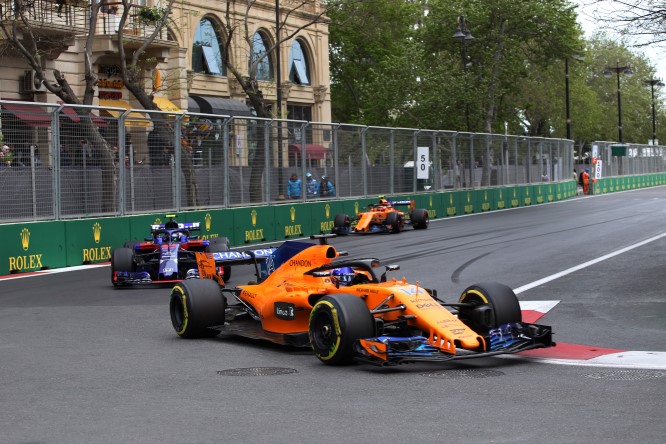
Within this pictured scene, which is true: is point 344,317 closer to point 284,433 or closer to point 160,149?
point 284,433

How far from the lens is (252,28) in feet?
167

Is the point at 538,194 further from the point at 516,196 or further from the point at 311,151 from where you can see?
the point at 311,151

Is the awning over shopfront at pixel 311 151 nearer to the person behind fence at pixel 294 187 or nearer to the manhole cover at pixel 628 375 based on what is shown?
the person behind fence at pixel 294 187

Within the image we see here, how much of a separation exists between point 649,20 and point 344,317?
11.1m

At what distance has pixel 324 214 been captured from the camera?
1137 inches

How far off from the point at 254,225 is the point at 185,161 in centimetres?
281

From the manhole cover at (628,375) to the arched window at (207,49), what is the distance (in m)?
41.1

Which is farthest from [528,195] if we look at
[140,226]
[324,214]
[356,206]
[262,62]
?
[140,226]

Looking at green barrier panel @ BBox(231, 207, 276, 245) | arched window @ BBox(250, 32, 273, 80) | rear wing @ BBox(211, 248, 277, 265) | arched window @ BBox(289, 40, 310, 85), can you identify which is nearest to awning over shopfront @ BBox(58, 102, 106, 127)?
green barrier panel @ BBox(231, 207, 276, 245)

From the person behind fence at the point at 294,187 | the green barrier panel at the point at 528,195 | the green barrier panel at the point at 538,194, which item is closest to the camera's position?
the person behind fence at the point at 294,187

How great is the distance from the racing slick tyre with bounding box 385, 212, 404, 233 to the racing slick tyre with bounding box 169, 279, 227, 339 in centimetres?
1670

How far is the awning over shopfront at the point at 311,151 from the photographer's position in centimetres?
2767

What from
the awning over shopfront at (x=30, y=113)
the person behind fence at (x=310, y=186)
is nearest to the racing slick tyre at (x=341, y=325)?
the awning over shopfront at (x=30, y=113)

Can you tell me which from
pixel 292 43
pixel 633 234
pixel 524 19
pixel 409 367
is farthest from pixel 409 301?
pixel 524 19
